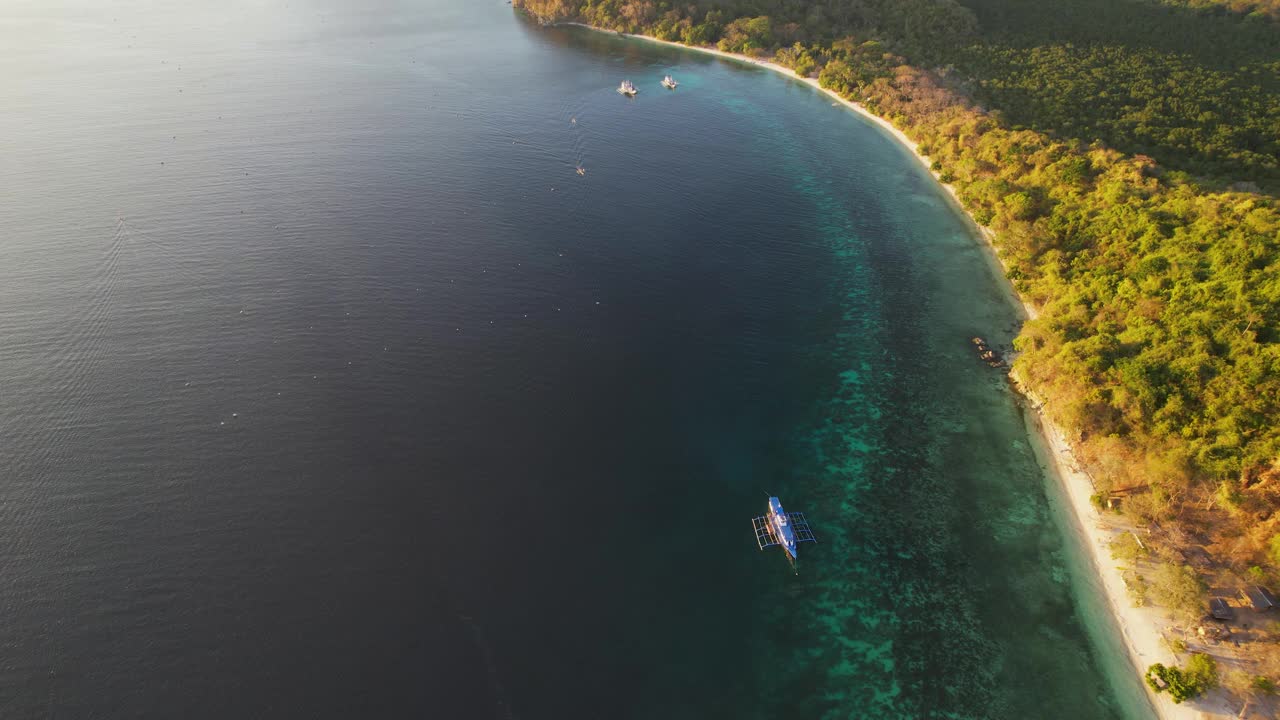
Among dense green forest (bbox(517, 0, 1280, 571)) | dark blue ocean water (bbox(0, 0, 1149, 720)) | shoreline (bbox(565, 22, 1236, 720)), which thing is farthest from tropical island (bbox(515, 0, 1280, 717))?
dark blue ocean water (bbox(0, 0, 1149, 720))

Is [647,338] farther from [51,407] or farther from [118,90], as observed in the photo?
[118,90]

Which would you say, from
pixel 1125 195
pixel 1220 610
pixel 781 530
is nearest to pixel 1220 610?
pixel 1220 610

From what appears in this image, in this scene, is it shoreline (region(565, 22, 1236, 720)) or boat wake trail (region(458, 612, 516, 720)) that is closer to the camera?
shoreline (region(565, 22, 1236, 720))

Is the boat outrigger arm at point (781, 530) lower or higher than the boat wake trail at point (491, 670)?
higher

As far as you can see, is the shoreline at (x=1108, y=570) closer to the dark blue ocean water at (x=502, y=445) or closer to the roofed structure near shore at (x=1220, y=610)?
the dark blue ocean water at (x=502, y=445)

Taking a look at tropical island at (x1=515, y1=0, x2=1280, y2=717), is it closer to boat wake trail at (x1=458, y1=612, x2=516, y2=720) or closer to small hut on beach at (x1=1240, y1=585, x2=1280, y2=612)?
small hut on beach at (x1=1240, y1=585, x2=1280, y2=612)

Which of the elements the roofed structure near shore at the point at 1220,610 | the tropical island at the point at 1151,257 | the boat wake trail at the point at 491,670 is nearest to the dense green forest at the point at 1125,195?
the tropical island at the point at 1151,257

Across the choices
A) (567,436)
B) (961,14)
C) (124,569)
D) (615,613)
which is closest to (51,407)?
(124,569)
